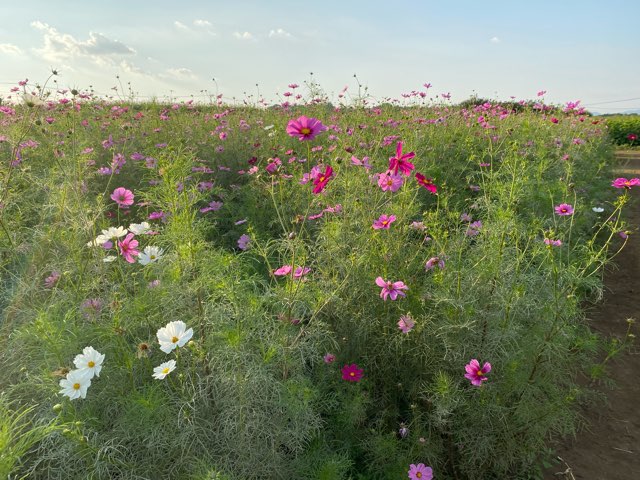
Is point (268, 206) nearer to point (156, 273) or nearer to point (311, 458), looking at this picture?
point (156, 273)

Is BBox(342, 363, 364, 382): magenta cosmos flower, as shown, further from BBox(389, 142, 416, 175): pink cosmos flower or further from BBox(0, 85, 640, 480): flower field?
BBox(389, 142, 416, 175): pink cosmos flower

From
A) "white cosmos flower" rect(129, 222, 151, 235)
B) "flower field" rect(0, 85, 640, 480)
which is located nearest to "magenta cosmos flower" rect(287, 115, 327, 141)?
"flower field" rect(0, 85, 640, 480)

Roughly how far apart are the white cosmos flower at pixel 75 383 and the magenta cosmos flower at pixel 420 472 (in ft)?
3.58

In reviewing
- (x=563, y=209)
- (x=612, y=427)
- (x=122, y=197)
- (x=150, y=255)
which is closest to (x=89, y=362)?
(x=150, y=255)

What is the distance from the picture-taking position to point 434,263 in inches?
69.1

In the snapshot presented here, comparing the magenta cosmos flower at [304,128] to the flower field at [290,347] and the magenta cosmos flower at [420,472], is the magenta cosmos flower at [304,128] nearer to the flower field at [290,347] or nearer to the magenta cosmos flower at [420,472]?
the flower field at [290,347]

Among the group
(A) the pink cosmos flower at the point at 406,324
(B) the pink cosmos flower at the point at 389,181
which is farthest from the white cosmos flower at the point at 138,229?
(A) the pink cosmos flower at the point at 406,324

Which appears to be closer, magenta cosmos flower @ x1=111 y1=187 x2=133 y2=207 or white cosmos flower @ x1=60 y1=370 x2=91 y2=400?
white cosmos flower @ x1=60 y1=370 x2=91 y2=400

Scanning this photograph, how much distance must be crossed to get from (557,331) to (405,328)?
556 millimetres

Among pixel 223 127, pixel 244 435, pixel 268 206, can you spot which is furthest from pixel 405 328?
pixel 223 127

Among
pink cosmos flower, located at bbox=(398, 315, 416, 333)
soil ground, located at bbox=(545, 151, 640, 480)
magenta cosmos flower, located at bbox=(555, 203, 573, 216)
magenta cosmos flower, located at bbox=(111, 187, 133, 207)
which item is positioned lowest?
soil ground, located at bbox=(545, 151, 640, 480)

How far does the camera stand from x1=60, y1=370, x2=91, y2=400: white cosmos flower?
1146 mm

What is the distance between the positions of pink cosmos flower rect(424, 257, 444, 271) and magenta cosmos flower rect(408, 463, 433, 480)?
2.31 feet

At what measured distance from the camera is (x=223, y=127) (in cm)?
477
